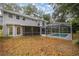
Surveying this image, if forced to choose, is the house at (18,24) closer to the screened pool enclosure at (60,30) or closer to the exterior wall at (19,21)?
the exterior wall at (19,21)

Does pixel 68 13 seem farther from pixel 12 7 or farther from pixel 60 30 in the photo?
pixel 12 7

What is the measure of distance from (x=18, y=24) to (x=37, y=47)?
1.73 ft

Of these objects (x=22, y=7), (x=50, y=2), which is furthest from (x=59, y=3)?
(x=22, y=7)

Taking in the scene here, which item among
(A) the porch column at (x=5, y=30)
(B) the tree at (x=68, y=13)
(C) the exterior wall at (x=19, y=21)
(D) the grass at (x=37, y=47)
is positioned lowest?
(D) the grass at (x=37, y=47)

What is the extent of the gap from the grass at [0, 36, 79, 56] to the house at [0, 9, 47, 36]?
0.11 metres

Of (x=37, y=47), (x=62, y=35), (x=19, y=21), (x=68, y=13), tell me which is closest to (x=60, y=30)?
(x=62, y=35)

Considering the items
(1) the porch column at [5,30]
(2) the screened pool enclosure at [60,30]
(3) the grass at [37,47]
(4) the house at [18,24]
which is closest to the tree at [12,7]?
(4) the house at [18,24]

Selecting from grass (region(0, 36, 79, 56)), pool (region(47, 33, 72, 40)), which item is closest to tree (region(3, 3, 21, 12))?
grass (region(0, 36, 79, 56))

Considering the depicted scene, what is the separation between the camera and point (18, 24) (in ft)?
26.2

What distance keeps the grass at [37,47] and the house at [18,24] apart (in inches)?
4.3

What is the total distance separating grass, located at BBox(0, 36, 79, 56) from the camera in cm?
799

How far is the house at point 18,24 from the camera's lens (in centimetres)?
797

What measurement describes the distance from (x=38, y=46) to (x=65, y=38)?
50 centimetres

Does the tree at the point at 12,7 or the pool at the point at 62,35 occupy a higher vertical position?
the tree at the point at 12,7
